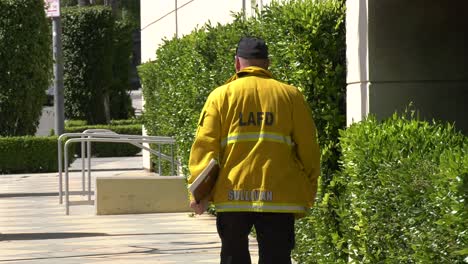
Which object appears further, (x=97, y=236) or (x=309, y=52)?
(x=97, y=236)

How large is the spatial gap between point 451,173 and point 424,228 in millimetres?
595

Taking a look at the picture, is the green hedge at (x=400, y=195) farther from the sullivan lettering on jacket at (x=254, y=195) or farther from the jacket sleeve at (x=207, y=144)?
the jacket sleeve at (x=207, y=144)

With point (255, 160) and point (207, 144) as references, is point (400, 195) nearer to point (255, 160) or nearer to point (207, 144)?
point (255, 160)

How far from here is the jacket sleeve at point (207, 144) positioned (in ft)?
20.5

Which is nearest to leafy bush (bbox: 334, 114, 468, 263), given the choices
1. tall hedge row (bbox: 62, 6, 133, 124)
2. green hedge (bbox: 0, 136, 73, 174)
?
green hedge (bbox: 0, 136, 73, 174)

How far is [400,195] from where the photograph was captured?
20.5ft

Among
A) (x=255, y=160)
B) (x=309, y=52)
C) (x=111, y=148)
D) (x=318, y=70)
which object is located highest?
(x=309, y=52)

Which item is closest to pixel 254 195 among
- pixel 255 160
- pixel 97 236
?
pixel 255 160

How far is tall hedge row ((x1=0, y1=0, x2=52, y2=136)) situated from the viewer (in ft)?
84.2

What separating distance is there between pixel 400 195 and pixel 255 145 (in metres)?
0.81

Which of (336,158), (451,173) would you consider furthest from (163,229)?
(451,173)

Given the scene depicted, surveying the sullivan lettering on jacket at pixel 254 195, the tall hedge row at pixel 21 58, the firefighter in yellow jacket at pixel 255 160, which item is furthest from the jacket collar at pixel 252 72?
the tall hedge row at pixel 21 58

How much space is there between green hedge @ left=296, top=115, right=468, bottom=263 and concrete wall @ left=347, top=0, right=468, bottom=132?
520 millimetres

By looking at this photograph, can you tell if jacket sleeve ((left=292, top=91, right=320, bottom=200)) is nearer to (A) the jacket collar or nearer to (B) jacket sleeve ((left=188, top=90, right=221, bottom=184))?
(A) the jacket collar
